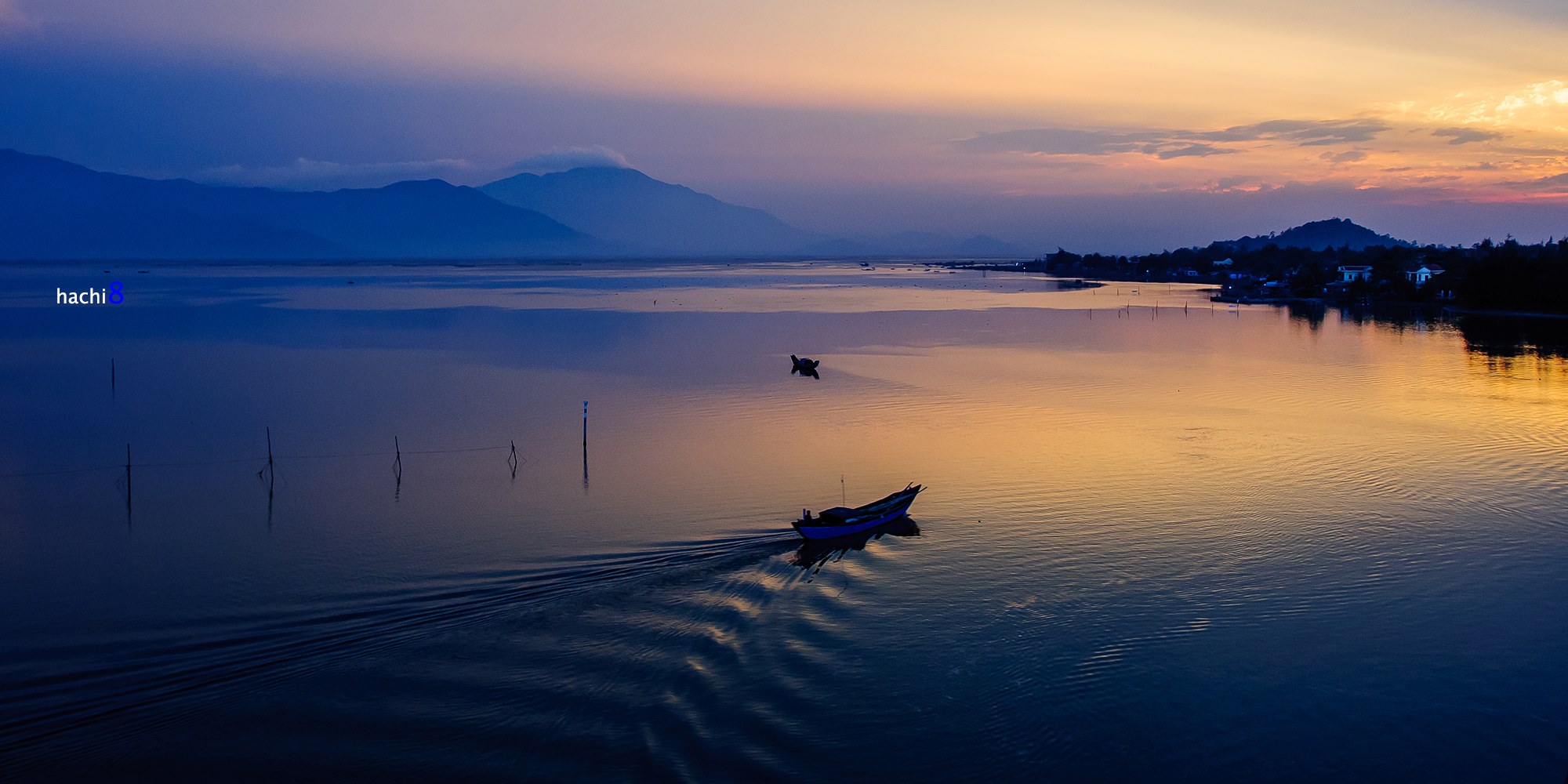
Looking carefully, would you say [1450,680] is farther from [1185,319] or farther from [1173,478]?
[1185,319]

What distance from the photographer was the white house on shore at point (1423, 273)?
234 ft

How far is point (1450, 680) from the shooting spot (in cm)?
1012

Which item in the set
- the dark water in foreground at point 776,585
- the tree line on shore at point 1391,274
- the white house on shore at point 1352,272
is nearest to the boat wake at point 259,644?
the dark water in foreground at point 776,585

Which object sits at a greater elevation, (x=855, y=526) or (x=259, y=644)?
(x=855, y=526)

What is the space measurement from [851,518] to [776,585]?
2178mm

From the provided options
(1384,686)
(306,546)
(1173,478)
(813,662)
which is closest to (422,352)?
(306,546)

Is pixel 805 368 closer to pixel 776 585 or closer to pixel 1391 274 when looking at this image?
pixel 776 585

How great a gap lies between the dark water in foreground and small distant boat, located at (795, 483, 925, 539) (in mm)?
408

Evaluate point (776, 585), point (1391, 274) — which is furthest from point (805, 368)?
point (1391, 274)

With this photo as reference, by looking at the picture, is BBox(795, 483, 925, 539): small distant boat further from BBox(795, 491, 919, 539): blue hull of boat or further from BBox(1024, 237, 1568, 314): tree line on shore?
BBox(1024, 237, 1568, 314): tree line on shore

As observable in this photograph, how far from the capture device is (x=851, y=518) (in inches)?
559

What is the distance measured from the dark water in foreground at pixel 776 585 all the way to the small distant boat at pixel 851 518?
41 cm

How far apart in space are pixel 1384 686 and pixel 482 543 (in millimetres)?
11091

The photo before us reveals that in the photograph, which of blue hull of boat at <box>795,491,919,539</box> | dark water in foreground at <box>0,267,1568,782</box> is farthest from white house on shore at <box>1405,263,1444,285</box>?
blue hull of boat at <box>795,491,919,539</box>
